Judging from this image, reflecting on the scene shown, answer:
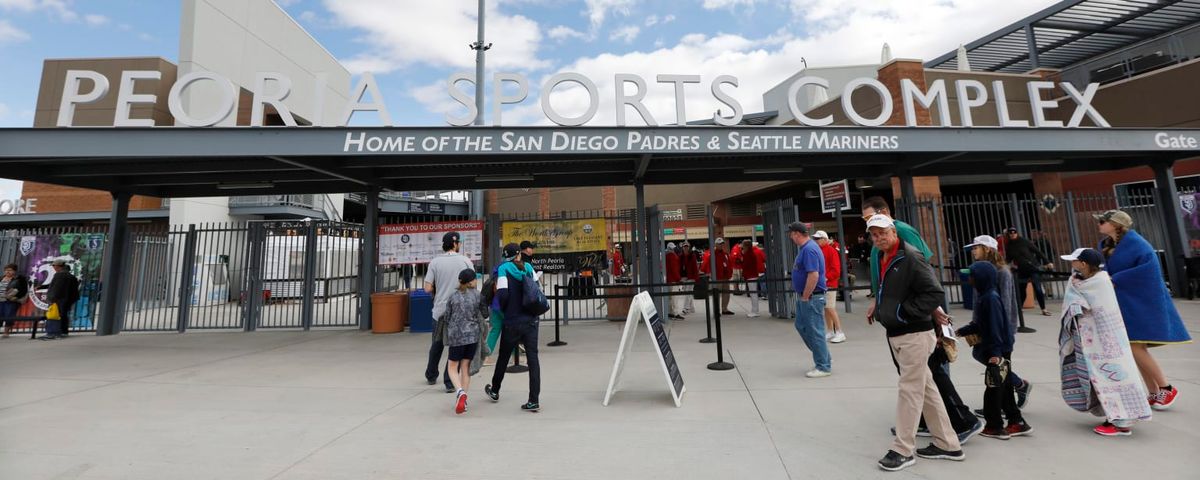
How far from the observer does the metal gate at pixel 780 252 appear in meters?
9.91

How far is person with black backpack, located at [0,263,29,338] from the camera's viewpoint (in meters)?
9.59

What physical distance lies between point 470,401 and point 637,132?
494 cm

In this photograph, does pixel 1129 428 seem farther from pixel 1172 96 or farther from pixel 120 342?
pixel 1172 96

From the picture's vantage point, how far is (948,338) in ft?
10.4

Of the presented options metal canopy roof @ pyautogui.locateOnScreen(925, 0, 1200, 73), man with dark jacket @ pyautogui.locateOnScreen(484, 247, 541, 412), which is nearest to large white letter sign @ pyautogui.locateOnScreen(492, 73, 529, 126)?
man with dark jacket @ pyautogui.locateOnScreen(484, 247, 541, 412)

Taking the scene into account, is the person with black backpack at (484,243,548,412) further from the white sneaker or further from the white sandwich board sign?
the white sneaker

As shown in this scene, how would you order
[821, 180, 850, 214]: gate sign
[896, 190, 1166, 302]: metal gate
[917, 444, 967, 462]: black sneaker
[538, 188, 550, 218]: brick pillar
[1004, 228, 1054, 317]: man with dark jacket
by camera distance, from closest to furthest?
[917, 444, 967, 462]: black sneaker, [1004, 228, 1054, 317]: man with dark jacket, [896, 190, 1166, 302]: metal gate, [821, 180, 850, 214]: gate sign, [538, 188, 550, 218]: brick pillar

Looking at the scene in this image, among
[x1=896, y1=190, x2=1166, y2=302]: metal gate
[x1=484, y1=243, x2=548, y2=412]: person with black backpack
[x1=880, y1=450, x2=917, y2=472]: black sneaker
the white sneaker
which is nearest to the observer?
[x1=880, y1=450, x2=917, y2=472]: black sneaker

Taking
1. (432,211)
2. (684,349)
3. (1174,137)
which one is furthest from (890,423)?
(432,211)

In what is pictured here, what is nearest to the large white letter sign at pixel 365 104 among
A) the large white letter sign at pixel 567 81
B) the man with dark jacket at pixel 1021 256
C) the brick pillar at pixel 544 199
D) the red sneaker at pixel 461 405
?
the large white letter sign at pixel 567 81

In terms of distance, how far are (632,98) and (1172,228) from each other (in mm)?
12686

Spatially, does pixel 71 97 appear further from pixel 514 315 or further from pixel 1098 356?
pixel 1098 356

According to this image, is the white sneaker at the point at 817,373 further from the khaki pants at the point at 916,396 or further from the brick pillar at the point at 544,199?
the brick pillar at the point at 544,199

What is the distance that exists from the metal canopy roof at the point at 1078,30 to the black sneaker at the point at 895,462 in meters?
23.0
